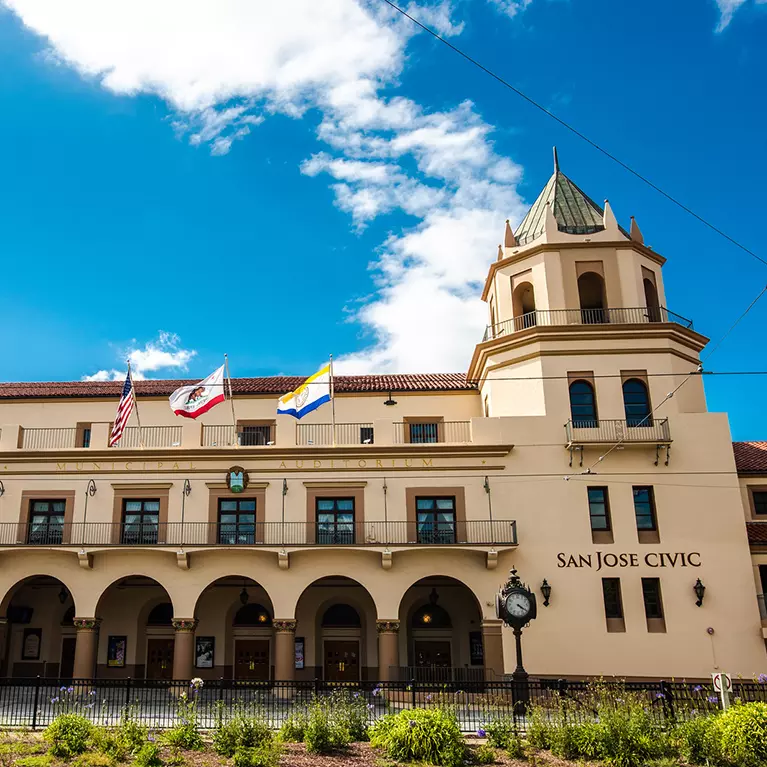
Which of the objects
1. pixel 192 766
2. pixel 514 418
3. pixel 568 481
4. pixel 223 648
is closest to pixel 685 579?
pixel 568 481

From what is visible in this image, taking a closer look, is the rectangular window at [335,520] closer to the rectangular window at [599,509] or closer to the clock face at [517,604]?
the rectangular window at [599,509]

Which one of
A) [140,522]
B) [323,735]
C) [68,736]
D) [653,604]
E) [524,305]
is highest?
[524,305]

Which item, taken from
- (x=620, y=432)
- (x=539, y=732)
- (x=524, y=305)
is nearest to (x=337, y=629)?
(x=620, y=432)

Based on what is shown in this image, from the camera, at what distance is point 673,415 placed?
28672 millimetres

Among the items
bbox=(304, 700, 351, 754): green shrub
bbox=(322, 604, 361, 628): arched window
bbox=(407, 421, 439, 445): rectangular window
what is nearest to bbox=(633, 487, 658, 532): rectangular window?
bbox=(407, 421, 439, 445): rectangular window

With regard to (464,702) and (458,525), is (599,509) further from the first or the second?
(464,702)

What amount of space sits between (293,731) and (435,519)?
13141mm

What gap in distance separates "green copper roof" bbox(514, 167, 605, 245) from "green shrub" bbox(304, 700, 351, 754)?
21.4 metres

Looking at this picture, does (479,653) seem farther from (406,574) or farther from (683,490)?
(683,490)

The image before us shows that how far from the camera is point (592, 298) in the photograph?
1280 inches

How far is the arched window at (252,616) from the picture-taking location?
31.0 meters

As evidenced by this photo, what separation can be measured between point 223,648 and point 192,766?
55.1ft

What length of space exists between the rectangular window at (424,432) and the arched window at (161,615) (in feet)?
38.1

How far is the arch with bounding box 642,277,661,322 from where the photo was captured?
30266mm
